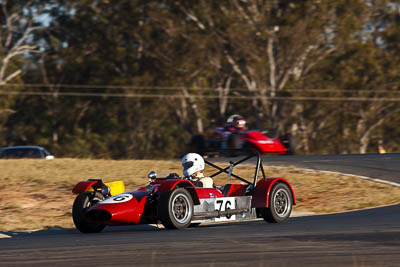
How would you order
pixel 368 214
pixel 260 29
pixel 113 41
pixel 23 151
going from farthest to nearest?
1. pixel 113 41
2. pixel 260 29
3. pixel 23 151
4. pixel 368 214

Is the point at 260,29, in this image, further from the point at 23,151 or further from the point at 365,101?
the point at 23,151

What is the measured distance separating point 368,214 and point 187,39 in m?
34.4

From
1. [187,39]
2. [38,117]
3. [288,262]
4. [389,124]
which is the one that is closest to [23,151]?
[187,39]

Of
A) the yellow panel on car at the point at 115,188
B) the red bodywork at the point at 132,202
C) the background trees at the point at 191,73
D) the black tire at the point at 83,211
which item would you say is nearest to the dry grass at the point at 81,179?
the yellow panel on car at the point at 115,188

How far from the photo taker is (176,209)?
9.76 meters

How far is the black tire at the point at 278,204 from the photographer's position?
35.1 feet

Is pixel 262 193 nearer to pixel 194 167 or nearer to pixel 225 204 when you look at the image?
pixel 225 204

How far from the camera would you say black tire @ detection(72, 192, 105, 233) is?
9.96 metres

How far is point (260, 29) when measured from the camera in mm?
44000

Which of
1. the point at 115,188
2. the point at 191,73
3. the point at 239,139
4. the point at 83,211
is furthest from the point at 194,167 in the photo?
the point at 191,73

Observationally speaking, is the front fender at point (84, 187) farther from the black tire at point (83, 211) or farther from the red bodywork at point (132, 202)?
the black tire at point (83, 211)

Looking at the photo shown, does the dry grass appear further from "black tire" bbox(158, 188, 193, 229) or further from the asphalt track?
the asphalt track

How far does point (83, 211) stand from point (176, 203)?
1325 millimetres

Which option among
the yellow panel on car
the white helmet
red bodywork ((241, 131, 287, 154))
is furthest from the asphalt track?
red bodywork ((241, 131, 287, 154))
